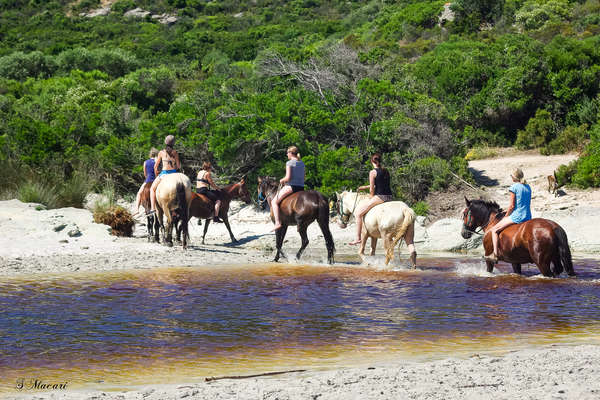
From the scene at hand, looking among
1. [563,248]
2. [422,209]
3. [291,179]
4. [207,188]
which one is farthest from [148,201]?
[563,248]

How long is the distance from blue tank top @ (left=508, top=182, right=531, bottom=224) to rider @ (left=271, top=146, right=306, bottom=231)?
4.48 metres

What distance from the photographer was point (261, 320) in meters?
8.12

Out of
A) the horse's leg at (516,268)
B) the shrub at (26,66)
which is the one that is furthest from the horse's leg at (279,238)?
the shrub at (26,66)

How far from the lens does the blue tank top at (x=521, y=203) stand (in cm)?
→ 1117

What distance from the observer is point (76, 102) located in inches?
1246

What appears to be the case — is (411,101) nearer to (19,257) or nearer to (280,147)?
(280,147)

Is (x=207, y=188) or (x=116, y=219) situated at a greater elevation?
(x=207, y=188)

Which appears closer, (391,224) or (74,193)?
(391,224)

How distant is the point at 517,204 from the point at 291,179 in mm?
4756

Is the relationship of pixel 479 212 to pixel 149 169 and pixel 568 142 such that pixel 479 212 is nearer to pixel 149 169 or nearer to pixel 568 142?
pixel 149 169

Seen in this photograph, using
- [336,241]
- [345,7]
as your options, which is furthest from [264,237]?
[345,7]

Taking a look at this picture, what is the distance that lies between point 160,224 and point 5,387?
34.3 ft
